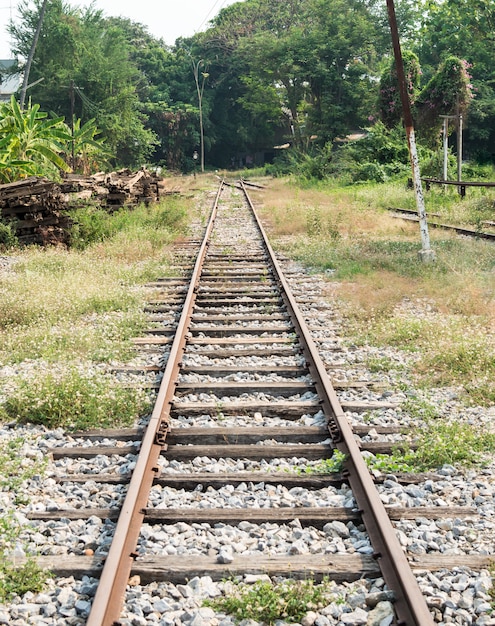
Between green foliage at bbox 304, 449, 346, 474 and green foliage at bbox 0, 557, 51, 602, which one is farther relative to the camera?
green foliage at bbox 304, 449, 346, 474

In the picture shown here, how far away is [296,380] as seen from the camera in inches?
236

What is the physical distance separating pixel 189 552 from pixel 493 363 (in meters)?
3.75

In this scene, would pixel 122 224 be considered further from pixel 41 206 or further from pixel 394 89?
pixel 394 89

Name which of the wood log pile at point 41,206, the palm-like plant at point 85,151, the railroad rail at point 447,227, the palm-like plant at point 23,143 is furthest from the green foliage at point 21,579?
the palm-like plant at point 85,151

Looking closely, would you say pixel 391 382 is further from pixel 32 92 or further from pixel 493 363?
pixel 32 92

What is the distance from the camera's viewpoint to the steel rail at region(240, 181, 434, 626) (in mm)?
2838

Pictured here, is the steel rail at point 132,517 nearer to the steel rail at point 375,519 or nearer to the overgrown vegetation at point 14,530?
the overgrown vegetation at point 14,530

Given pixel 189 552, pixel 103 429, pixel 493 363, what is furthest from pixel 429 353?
pixel 189 552

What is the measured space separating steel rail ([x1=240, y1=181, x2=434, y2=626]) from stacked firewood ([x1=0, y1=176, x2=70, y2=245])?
8.36m

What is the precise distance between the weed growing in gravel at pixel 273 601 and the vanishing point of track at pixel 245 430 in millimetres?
143

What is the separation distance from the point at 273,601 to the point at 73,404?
2.78 meters

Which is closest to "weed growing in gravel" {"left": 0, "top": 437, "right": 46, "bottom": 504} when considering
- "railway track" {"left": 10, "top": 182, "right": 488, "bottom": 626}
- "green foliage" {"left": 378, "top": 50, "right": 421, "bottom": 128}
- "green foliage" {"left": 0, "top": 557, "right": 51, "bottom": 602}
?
"railway track" {"left": 10, "top": 182, "right": 488, "bottom": 626}

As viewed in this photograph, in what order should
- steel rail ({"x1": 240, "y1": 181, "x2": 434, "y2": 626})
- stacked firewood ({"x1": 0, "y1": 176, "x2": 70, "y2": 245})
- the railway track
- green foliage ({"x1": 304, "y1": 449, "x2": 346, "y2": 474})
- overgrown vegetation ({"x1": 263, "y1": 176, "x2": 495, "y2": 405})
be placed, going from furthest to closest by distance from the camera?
stacked firewood ({"x1": 0, "y1": 176, "x2": 70, "y2": 245}) → overgrown vegetation ({"x1": 263, "y1": 176, "x2": 495, "y2": 405}) → green foliage ({"x1": 304, "y1": 449, "x2": 346, "y2": 474}) → the railway track → steel rail ({"x1": 240, "y1": 181, "x2": 434, "y2": 626})

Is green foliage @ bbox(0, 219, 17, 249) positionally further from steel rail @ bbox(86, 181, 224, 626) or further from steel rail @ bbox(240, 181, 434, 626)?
steel rail @ bbox(240, 181, 434, 626)
